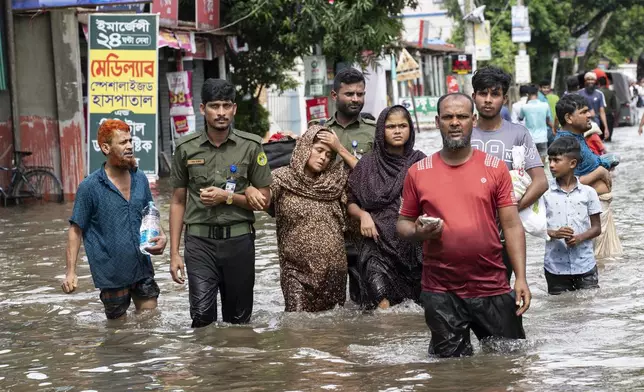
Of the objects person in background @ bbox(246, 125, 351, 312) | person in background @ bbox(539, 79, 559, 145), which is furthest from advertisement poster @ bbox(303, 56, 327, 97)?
person in background @ bbox(246, 125, 351, 312)

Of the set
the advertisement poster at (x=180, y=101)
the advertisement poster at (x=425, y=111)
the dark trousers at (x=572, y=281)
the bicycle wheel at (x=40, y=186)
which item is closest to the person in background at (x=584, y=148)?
the dark trousers at (x=572, y=281)

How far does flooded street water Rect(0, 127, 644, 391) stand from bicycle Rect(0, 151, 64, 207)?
7.88m

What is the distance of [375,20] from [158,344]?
675 inches

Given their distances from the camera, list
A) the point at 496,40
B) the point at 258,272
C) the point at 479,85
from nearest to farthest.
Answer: the point at 479,85
the point at 258,272
the point at 496,40

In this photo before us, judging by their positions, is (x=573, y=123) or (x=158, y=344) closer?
(x=158, y=344)

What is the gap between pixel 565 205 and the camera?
8750 millimetres

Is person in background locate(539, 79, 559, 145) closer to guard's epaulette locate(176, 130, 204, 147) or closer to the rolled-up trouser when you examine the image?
the rolled-up trouser

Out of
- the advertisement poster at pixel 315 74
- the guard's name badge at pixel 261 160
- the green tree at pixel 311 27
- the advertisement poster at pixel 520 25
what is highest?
the advertisement poster at pixel 520 25

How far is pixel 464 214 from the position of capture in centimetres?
601

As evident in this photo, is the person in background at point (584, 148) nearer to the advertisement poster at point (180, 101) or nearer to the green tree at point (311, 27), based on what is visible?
the green tree at point (311, 27)

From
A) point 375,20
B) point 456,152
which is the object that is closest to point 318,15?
point 375,20

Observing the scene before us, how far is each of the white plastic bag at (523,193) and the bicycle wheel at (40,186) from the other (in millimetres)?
12234

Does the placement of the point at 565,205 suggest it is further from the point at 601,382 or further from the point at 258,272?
the point at 258,272

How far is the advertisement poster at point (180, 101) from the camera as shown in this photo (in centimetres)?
2397
